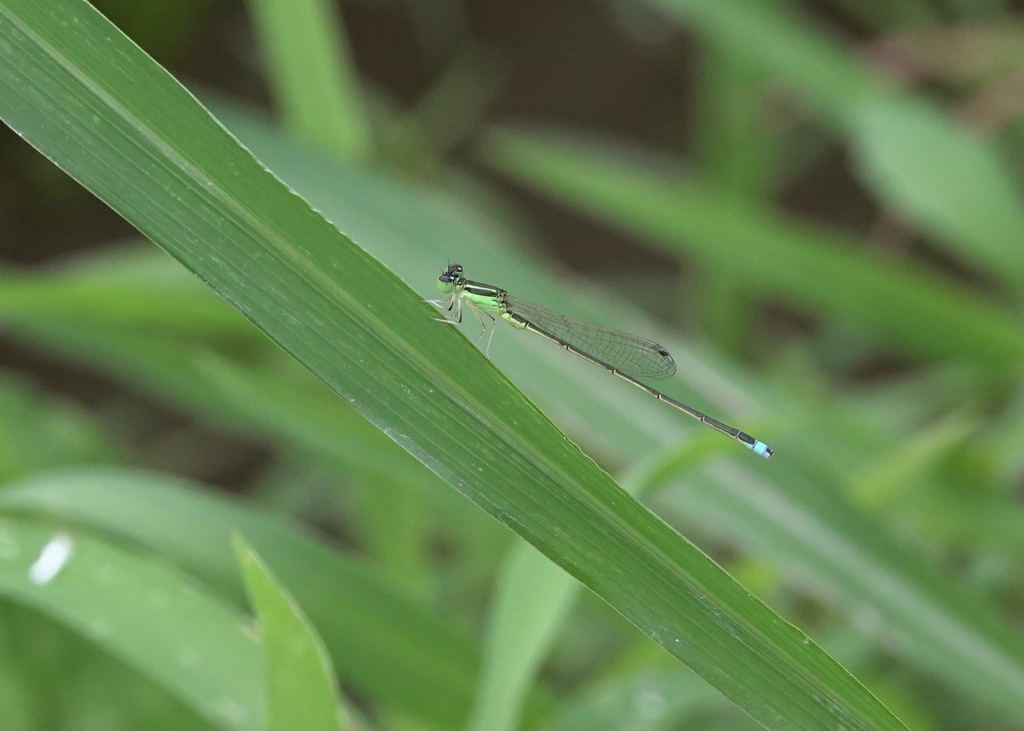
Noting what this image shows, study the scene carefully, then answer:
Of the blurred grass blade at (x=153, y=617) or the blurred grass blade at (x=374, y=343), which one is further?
the blurred grass blade at (x=153, y=617)

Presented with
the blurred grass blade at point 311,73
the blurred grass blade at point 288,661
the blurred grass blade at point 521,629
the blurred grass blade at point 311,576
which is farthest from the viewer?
the blurred grass blade at point 311,73

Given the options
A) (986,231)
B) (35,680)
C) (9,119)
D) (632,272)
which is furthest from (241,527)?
(632,272)

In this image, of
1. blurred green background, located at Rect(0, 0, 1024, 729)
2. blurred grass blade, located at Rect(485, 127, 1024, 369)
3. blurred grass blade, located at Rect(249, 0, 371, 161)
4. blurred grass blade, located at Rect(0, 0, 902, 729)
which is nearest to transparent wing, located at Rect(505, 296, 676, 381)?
blurred green background, located at Rect(0, 0, 1024, 729)

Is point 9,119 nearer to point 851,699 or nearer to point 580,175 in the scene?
point 851,699

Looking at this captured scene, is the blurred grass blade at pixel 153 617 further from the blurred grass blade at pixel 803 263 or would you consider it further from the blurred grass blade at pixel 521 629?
the blurred grass blade at pixel 803 263

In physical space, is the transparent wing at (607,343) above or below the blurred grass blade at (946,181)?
below

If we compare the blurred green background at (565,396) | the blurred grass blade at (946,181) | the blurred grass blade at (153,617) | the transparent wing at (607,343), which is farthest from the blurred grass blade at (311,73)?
the blurred grass blade at (946,181)

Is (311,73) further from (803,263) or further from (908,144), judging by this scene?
(908,144)

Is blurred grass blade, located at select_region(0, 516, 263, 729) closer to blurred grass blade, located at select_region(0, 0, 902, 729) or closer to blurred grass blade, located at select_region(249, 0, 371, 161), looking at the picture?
blurred grass blade, located at select_region(0, 0, 902, 729)

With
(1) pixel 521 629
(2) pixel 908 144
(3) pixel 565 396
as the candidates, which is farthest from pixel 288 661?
(2) pixel 908 144
